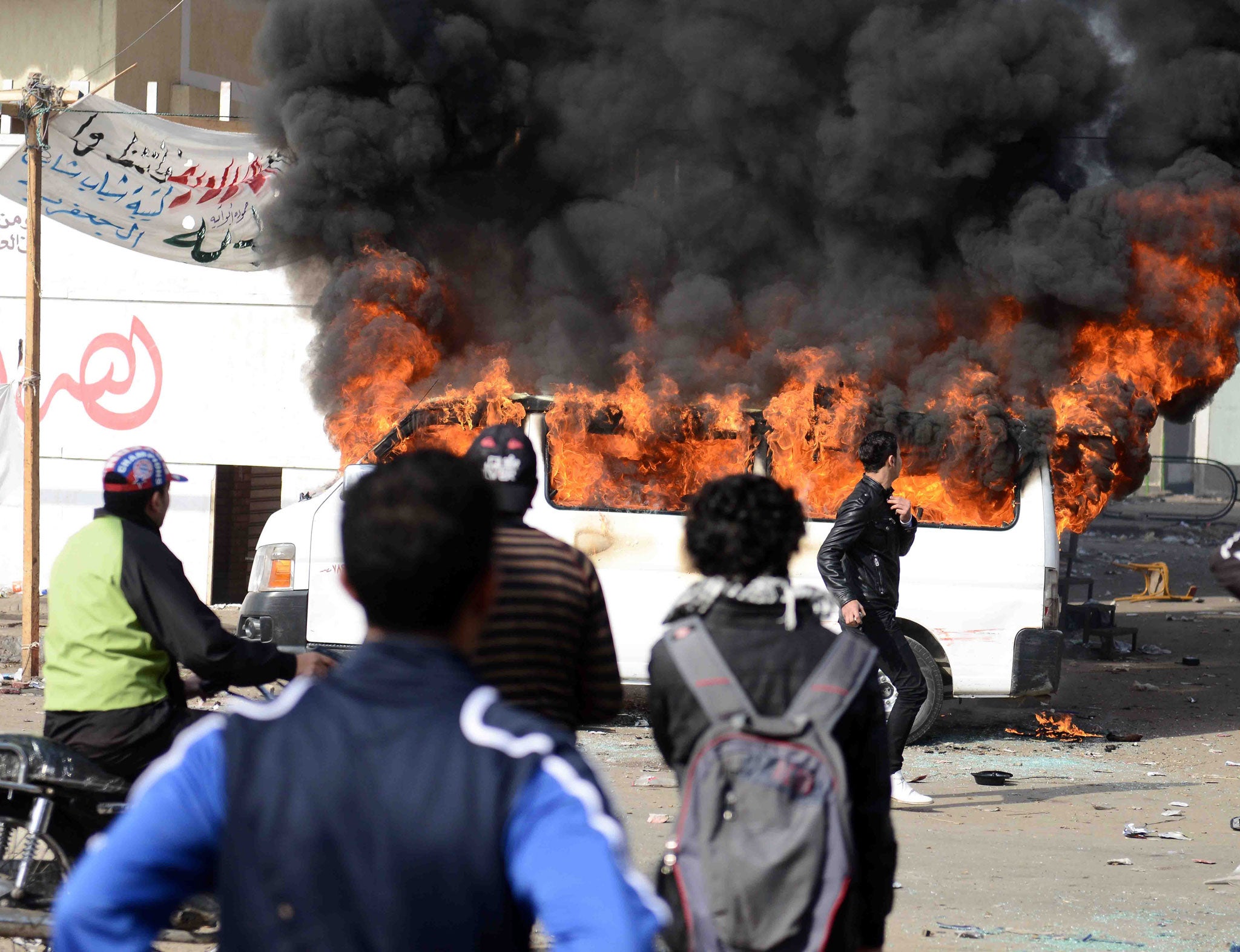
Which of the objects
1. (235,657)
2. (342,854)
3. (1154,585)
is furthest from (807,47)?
(342,854)

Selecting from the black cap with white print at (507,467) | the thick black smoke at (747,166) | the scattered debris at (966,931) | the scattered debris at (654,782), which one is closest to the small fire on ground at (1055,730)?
the thick black smoke at (747,166)

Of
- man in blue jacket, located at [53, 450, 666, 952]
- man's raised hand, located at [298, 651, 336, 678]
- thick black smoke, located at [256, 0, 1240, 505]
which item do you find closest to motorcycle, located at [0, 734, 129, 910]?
man's raised hand, located at [298, 651, 336, 678]

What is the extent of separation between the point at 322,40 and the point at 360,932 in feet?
42.1

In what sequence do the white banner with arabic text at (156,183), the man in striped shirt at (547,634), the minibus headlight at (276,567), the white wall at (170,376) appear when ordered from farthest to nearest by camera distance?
the white wall at (170,376)
the white banner with arabic text at (156,183)
the minibus headlight at (276,567)
the man in striped shirt at (547,634)

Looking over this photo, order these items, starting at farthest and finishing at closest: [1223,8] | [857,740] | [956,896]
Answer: [1223,8], [956,896], [857,740]

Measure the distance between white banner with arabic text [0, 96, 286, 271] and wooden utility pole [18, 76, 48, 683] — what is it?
1274mm

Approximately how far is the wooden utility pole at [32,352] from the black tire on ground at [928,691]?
6229mm

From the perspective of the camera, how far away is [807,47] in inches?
505

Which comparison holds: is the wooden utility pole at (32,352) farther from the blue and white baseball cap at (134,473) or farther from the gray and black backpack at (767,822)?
the gray and black backpack at (767,822)

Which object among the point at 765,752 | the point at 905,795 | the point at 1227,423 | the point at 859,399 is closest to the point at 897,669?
the point at 905,795

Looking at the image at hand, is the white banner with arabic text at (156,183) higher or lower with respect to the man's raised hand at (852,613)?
higher

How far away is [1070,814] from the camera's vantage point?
22.3ft

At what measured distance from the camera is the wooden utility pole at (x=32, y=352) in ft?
32.1

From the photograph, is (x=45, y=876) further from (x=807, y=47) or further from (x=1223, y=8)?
(x=1223, y=8)
